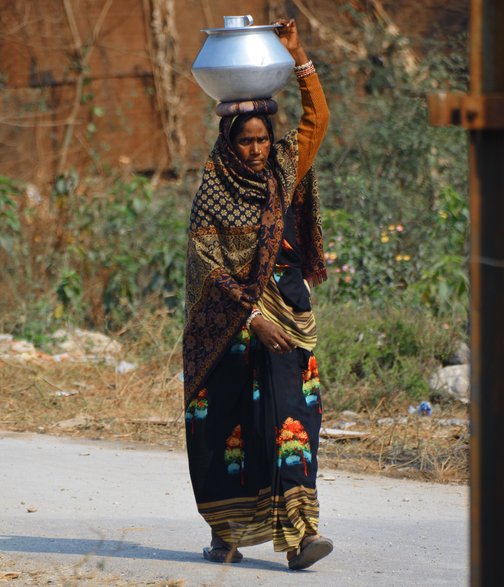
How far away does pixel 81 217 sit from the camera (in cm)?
925

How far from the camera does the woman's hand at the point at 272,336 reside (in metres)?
4.06

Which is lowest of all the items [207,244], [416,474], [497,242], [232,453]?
[416,474]

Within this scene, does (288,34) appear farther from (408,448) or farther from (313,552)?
(408,448)

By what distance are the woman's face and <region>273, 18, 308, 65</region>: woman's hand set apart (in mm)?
286

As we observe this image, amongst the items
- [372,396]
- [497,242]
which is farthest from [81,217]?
[497,242]

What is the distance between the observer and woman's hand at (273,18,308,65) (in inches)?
167

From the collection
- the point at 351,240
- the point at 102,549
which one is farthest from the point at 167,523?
the point at 351,240

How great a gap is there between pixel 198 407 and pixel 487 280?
7.23 ft

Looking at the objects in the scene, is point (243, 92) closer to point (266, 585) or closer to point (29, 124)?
point (266, 585)

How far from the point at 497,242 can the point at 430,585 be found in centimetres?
213

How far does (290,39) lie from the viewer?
4266 mm

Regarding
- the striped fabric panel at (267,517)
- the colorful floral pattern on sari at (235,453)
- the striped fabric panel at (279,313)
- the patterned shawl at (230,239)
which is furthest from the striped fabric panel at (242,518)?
the striped fabric panel at (279,313)

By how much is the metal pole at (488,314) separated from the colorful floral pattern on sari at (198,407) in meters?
2.10

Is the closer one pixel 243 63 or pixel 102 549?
pixel 243 63
